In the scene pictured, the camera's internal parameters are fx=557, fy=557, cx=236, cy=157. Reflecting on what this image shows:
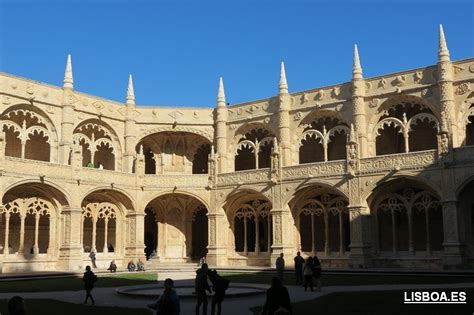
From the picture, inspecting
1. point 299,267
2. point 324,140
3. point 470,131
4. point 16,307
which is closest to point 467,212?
point 470,131

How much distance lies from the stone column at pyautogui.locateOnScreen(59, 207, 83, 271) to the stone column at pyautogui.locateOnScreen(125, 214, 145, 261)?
4.24 m

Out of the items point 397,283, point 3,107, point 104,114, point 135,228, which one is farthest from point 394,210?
point 3,107

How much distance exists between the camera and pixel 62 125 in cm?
3525

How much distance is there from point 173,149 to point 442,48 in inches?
813

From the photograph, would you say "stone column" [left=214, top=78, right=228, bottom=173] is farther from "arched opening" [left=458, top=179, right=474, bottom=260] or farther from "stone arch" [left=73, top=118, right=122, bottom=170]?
"arched opening" [left=458, top=179, right=474, bottom=260]

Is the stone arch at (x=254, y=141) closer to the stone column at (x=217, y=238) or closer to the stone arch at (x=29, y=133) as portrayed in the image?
the stone column at (x=217, y=238)

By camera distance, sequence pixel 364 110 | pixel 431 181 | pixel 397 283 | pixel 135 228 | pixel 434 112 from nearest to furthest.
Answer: pixel 397 283, pixel 431 181, pixel 434 112, pixel 364 110, pixel 135 228

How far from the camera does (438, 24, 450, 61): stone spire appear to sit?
3100cm

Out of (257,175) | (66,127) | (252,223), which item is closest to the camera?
(66,127)

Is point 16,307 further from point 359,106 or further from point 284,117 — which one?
point 284,117

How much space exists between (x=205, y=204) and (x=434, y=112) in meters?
16.1

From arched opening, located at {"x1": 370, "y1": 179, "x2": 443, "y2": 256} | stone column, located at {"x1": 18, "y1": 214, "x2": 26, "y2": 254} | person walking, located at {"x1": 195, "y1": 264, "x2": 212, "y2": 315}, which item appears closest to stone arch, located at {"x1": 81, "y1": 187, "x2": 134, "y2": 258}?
stone column, located at {"x1": 18, "y1": 214, "x2": 26, "y2": 254}

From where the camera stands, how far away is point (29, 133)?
34.2 meters

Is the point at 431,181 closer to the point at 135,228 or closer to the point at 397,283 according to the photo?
the point at 397,283
